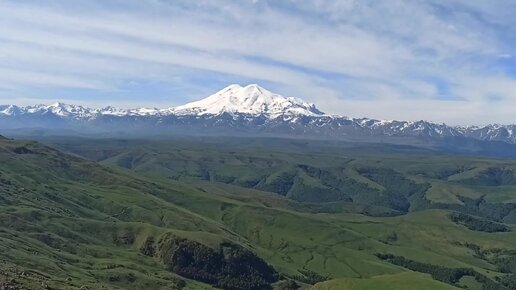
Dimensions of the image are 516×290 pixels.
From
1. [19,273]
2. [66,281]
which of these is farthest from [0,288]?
[66,281]

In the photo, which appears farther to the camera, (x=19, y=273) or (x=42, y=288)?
(x=19, y=273)

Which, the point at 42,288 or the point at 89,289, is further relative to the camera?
the point at 89,289

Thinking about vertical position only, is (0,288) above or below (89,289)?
above

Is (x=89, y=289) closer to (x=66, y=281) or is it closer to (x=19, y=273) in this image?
(x=66, y=281)

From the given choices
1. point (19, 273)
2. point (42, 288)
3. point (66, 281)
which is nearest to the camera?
point (42, 288)

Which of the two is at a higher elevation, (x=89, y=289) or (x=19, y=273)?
(x=19, y=273)

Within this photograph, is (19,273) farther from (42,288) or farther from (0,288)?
(0,288)

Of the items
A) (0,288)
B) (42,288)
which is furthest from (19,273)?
(0,288)

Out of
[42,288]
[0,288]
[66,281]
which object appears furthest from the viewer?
[66,281]

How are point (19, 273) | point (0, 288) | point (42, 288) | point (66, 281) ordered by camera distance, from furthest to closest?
1. point (66, 281)
2. point (19, 273)
3. point (42, 288)
4. point (0, 288)
